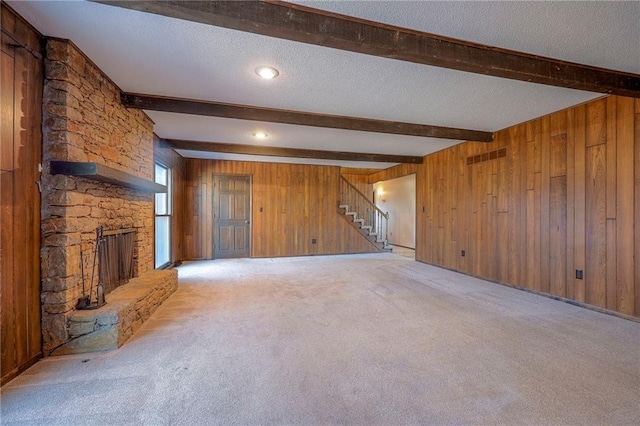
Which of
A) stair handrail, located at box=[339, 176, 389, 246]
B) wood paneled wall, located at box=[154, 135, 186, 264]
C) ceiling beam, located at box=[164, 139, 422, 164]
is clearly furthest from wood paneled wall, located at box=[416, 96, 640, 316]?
wood paneled wall, located at box=[154, 135, 186, 264]

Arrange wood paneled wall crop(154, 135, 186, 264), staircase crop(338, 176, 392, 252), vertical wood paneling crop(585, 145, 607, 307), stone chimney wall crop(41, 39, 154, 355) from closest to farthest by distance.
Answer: stone chimney wall crop(41, 39, 154, 355)
vertical wood paneling crop(585, 145, 607, 307)
wood paneled wall crop(154, 135, 186, 264)
staircase crop(338, 176, 392, 252)

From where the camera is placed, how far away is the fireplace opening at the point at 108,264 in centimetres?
250

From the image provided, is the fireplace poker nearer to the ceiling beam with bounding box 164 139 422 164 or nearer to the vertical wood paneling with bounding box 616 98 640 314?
the ceiling beam with bounding box 164 139 422 164

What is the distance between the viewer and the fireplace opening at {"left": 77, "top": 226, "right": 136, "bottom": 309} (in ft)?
8.20

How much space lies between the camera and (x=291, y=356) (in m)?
2.25

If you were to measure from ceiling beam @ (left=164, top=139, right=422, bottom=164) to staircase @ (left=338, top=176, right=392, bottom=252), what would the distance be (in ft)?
6.13

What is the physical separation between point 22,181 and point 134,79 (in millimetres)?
1504

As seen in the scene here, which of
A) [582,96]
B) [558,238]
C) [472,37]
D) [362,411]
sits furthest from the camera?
[558,238]

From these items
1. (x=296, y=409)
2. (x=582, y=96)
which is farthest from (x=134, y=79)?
(x=582, y=96)

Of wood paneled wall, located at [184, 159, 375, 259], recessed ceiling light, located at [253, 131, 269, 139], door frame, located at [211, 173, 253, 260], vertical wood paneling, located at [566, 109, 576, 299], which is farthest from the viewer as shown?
door frame, located at [211, 173, 253, 260]

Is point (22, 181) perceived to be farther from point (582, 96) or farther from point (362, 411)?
point (582, 96)

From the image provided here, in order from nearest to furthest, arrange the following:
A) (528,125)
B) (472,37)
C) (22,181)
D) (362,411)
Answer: (362,411) < (22,181) < (472,37) < (528,125)

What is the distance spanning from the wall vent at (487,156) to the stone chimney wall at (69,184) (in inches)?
219

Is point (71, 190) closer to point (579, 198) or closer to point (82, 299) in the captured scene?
point (82, 299)
